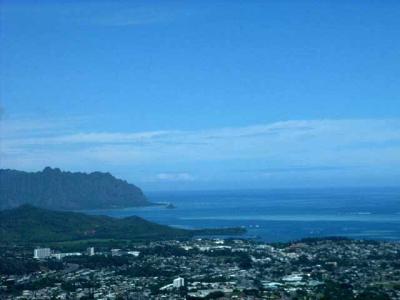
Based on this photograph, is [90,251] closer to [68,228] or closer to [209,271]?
[209,271]

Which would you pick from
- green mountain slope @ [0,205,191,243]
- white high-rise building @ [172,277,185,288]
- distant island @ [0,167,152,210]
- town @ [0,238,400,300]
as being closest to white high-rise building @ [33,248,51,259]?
town @ [0,238,400,300]

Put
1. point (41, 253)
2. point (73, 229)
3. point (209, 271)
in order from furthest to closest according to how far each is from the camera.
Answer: point (73, 229)
point (41, 253)
point (209, 271)

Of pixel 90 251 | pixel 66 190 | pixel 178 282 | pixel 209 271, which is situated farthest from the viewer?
pixel 66 190

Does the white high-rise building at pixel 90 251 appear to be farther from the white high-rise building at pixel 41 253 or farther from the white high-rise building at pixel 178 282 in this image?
the white high-rise building at pixel 178 282

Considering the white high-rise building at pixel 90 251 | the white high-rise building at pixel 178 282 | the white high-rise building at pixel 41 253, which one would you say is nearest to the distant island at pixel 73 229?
the white high-rise building at pixel 90 251

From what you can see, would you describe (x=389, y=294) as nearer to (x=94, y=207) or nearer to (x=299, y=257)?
(x=299, y=257)

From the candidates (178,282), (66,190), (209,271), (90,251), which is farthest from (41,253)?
(66,190)
